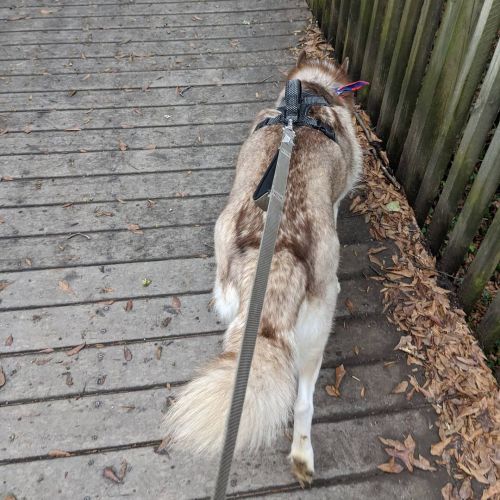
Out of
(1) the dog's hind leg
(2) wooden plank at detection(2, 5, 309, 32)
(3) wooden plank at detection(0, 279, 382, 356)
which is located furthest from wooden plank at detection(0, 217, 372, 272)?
(2) wooden plank at detection(2, 5, 309, 32)

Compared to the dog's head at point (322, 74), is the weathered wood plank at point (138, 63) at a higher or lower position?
lower

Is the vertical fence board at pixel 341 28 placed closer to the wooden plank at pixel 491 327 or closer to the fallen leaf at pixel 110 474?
the wooden plank at pixel 491 327

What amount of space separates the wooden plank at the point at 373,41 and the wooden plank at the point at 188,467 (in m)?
3.10

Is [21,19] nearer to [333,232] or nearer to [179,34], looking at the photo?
[179,34]

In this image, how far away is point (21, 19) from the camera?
17.9ft

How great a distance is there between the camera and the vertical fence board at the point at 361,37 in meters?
3.95

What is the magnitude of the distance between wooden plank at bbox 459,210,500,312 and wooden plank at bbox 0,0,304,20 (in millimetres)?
4414

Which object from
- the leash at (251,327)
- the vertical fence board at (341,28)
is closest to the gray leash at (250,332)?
the leash at (251,327)

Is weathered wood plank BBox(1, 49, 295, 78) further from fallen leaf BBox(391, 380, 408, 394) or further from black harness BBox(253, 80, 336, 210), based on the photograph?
fallen leaf BBox(391, 380, 408, 394)

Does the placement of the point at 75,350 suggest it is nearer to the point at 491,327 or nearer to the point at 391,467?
the point at 391,467

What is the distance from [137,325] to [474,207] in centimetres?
214

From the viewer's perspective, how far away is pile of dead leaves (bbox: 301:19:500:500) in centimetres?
219

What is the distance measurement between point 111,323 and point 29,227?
1097mm

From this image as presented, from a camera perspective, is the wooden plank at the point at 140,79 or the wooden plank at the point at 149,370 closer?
the wooden plank at the point at 149,370
